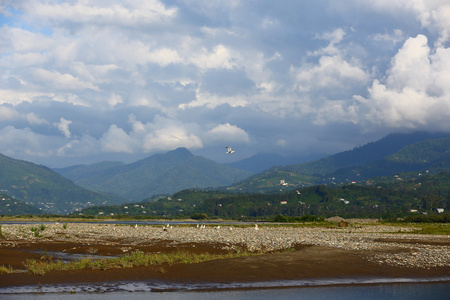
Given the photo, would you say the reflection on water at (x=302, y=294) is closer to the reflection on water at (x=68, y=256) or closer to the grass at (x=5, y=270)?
the grass at (x=5, y=270)

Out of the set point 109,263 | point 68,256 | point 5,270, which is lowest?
point 68,256

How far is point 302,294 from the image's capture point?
33875mm

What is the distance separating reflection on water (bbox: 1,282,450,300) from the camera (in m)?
31.9

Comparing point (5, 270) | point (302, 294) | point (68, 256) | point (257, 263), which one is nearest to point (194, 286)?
point (302, 294)

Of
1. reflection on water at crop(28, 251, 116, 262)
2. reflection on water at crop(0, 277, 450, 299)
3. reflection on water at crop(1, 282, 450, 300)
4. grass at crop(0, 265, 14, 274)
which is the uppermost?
grass at crop(0, 265, 14, 274)

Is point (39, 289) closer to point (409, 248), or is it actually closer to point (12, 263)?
point (12, 263)

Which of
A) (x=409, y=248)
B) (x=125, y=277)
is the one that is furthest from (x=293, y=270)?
(x=409, y=248)

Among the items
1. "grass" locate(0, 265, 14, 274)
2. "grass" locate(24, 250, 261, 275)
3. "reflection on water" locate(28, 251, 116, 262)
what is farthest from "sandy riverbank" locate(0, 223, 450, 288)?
"reflection on water" locate(28, 251, 116, 262)

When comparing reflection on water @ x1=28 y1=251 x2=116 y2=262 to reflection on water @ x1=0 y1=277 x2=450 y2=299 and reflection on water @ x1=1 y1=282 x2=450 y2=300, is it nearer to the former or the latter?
reflection on water @ x1=0 y1=277 x2=450 y2=299

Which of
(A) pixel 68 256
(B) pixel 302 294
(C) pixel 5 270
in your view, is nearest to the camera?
(B) pixel 302 294

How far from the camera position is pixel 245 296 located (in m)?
32.8

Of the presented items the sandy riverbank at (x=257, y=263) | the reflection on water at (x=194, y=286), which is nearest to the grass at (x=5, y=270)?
the sandy riverbank at (x=257, y=263)

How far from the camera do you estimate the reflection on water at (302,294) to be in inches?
1255

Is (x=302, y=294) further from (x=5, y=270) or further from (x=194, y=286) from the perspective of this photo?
(x=5, y=270)
